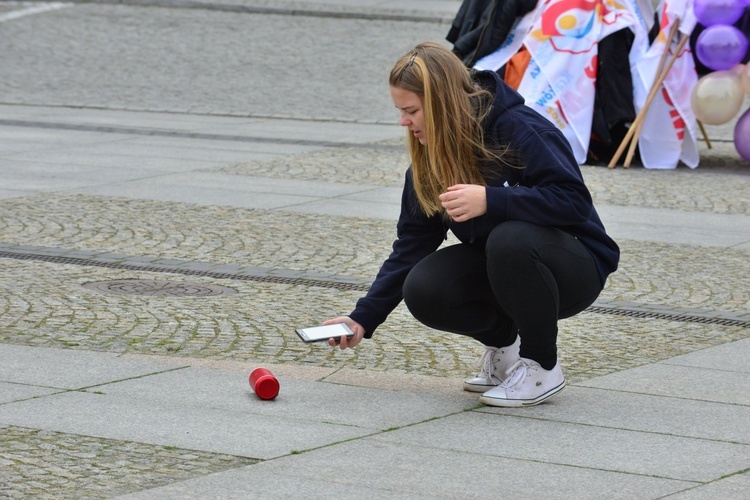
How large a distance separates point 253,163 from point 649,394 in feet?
21.7

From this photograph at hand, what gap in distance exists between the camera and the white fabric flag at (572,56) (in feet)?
37.7

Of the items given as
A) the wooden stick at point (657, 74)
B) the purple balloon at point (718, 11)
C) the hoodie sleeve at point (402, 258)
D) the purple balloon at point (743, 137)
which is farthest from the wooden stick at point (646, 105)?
the hoodie sleeve at point (402, 258)

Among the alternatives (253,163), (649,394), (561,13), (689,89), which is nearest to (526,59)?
(561,13)

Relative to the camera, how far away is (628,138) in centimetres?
1150

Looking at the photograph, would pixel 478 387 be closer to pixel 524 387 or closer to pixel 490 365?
pixel 490 365

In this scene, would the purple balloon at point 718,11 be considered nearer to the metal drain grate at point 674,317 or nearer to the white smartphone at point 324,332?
the metal drain grate at point 674,317

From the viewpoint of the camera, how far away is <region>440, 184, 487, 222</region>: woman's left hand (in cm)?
404

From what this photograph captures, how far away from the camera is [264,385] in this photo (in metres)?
4.39

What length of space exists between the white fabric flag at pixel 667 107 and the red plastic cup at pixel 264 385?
7718mm

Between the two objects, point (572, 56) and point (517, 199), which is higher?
point (517, 199)

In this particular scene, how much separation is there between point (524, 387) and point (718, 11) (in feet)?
24.1

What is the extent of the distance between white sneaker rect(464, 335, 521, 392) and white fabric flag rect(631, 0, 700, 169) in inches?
285

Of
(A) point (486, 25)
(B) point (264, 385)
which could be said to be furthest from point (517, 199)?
(A) point (486, 25)

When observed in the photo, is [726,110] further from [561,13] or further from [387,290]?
[387,290]
